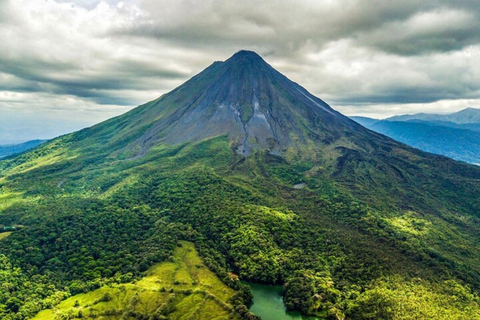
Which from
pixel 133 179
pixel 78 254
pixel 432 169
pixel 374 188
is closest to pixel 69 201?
pixel 133 179

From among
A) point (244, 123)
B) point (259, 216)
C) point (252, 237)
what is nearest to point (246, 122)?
point (244, 123)

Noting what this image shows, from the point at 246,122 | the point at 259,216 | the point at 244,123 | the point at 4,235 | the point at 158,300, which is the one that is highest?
the point at 246,122

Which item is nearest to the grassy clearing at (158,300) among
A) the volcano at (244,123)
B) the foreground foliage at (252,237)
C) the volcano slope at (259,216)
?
the foreground foliage at (252,237)

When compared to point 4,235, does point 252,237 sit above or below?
above

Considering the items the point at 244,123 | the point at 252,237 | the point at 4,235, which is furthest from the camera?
the point at 244,123

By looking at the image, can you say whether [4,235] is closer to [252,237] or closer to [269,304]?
[252,237]

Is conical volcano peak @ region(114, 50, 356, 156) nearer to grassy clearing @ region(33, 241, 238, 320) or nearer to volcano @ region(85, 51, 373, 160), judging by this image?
volcano @ region(85, 51, 373, 160)
